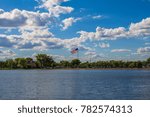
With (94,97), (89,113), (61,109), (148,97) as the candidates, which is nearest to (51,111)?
(61,109)

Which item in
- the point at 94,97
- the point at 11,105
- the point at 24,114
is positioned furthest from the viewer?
the point at 94,97

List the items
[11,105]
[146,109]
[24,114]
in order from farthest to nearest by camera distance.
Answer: [11,105] < [146,109] < [24,114]

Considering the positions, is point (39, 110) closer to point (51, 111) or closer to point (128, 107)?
point (51, 111)

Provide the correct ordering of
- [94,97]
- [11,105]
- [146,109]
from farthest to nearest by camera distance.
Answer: [94,97] < [11,105] < [146,109]

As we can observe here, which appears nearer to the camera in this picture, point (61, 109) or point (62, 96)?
point (61, 109)

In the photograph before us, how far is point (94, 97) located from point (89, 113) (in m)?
22.2

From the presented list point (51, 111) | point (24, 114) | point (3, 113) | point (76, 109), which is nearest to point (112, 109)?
point (76, 109)

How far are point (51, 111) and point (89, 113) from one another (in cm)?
308

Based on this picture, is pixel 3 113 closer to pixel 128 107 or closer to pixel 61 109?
pixel 61 109

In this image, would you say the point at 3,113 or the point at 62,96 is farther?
the point at 62,96

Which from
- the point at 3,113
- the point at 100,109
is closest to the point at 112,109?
the point at 100,109

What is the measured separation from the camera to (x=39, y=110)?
27.3m

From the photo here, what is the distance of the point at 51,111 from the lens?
26.7m

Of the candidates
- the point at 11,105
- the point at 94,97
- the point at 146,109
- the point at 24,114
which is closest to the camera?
the point at 24,114
